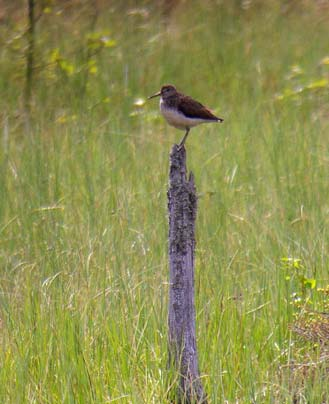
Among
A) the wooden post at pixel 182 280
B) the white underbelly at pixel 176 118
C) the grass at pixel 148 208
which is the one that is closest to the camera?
the wooden post at pixel 182 280

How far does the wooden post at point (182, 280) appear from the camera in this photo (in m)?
4.01

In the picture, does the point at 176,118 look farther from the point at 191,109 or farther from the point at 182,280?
the point at 182,280

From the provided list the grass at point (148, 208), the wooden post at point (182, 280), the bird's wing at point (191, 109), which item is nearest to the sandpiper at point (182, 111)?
the bird's wing at point (191, 109)

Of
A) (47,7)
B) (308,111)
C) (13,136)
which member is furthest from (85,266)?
(47,7)

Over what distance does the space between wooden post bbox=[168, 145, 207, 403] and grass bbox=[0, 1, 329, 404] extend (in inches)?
3.7

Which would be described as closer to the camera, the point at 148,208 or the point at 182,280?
the point at 182,280

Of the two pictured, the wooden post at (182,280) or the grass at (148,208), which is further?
the grass at (148,208)

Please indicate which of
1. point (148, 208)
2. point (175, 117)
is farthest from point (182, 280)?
point (148, 208)

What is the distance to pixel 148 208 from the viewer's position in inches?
241

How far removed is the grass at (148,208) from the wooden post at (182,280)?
0.31 feet

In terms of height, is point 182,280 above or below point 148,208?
below

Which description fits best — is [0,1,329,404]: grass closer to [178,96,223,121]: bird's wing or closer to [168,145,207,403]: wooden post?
[168,145,207,403]: wooden post

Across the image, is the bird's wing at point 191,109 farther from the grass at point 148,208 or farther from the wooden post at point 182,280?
the wooden post at point 182,280

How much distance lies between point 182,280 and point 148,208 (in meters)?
2.07
